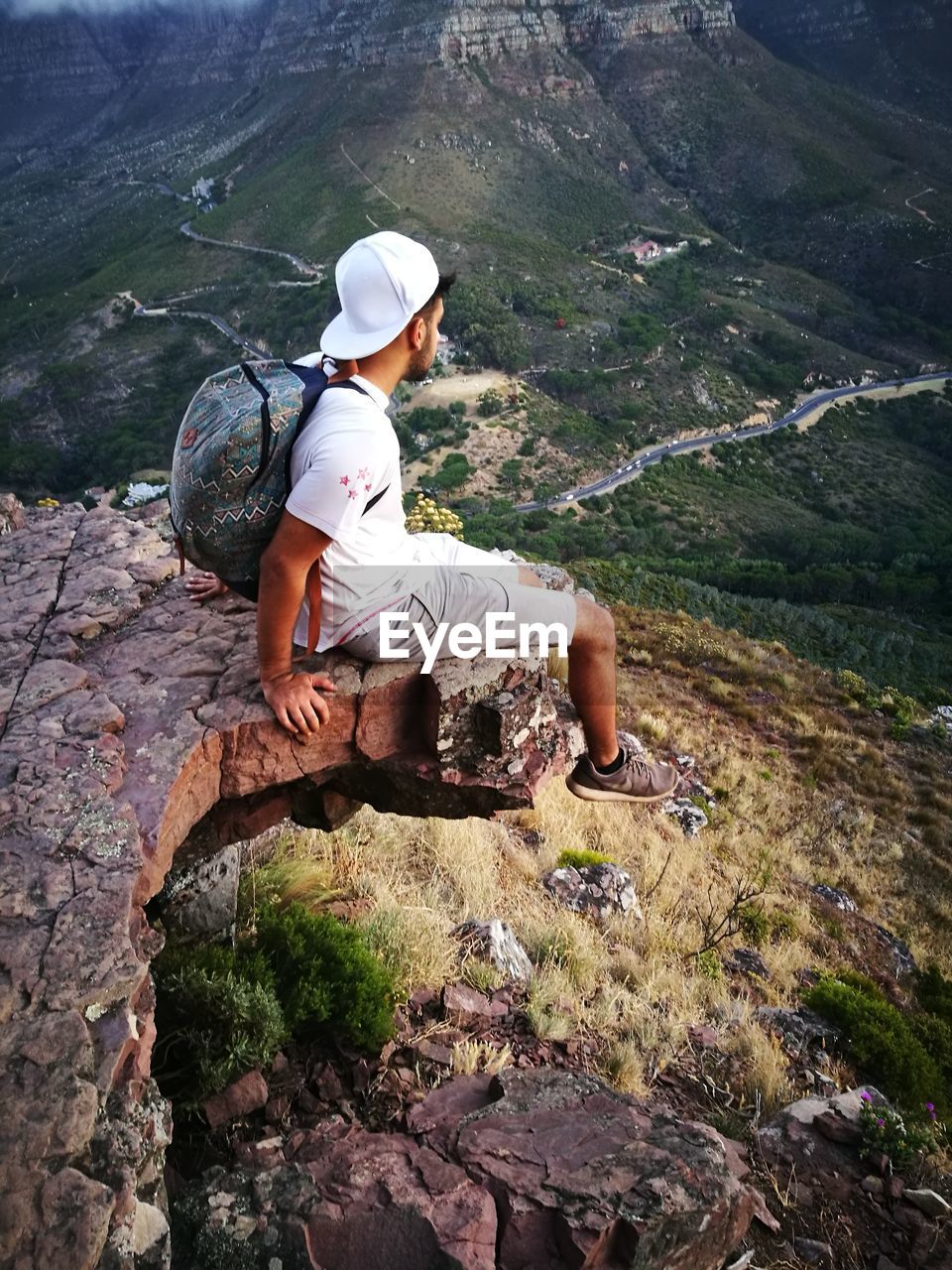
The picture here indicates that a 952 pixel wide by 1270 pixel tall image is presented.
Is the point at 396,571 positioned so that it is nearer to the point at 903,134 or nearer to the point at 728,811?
the point at 728,811

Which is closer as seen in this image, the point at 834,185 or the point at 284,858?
the point at 284,858

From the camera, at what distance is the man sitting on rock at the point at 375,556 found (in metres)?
2.37

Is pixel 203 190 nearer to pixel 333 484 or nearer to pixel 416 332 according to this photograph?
pixel 416 332

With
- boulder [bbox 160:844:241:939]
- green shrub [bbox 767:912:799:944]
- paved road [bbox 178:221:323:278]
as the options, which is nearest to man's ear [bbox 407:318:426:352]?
boulder [bbox 160:844:241:939]

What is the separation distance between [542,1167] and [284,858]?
206 centimetres

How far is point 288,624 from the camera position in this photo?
101 inches

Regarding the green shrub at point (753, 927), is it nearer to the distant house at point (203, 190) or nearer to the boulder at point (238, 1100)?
the boulder at point (238, 1100)

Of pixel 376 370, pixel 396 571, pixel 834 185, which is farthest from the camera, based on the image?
pixel 834 185

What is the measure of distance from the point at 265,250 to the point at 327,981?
7012 cm

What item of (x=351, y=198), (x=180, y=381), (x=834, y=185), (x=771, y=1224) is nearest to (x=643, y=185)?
(x=834, y=185)

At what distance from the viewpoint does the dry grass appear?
3.81m

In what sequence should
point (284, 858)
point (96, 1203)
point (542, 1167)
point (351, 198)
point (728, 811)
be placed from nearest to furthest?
point (96, 1203), point (542, 1167), point (284, 858), point (728, 811), point (351, 198)

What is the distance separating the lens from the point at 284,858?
13.0 ft

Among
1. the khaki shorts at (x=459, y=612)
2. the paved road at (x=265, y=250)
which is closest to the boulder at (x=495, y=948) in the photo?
the khaki shorts at (x=459, y=612)
